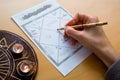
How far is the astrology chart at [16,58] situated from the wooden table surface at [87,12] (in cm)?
2

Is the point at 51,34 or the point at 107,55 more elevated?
the point at 51,34

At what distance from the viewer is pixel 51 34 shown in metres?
0.83

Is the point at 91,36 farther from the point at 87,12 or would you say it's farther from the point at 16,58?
the point at 16,58

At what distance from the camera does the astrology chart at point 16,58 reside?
2.29 ft

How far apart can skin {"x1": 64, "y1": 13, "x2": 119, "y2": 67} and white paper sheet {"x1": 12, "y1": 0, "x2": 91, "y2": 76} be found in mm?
29

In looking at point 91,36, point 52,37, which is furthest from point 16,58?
point 91,36

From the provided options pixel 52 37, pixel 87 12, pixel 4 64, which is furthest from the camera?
pixel 87 12

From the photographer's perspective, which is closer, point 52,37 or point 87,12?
point 52,37

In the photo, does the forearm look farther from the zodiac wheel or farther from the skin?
the zodiac wheel

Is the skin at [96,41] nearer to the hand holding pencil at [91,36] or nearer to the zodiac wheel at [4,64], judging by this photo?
the hand holding pencil at [91,36]

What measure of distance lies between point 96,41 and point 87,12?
0.18m

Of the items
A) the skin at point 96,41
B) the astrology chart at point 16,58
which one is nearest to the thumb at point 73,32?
→ the skin at point 96,41

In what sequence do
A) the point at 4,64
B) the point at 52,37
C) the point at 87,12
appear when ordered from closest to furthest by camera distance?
the point at 4,64, the point at 52,37, the point at 87,12

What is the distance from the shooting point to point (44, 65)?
753 millimetres
